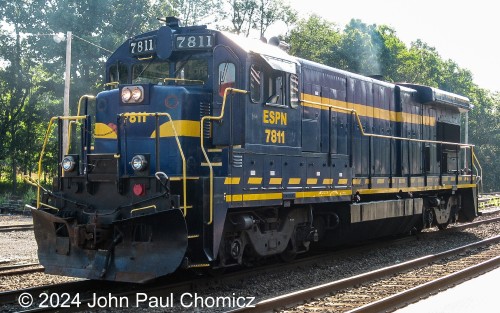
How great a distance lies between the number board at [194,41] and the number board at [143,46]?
48 cm

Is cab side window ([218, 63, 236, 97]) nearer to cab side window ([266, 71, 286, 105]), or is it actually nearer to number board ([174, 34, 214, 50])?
number board ([174, 34, 214, 50])

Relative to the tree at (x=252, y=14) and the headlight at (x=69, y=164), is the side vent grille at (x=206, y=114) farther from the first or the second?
the tree at (x=252, y=14)

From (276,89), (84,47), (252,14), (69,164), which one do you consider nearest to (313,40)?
(252,14)

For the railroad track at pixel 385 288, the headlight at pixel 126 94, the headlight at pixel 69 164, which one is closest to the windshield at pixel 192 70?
the headlight at pixel 126 94

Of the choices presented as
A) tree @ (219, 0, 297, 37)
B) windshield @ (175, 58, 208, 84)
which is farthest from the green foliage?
windshield @ (175, 58, 208, 84)

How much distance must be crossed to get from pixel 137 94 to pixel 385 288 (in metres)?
4.82

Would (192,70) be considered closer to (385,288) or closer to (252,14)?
(385,288)

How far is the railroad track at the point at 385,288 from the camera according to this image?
7.72 metres

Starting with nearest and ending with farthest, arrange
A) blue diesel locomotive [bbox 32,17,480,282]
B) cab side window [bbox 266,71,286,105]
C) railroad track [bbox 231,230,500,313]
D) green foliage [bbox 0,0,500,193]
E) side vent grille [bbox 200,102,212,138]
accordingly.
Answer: railroad track [bbox 231,230,500,313] < blue diesel locomotive [bbox 32,17,480,282] < side vent grille [bbox 200,102,212,138] < cab side window [bbox 266,71,286,105] < green foliage [bbox 0,0,500,193]

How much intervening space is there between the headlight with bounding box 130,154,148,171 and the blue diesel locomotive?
0.06 ft

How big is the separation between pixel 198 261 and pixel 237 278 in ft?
4.33

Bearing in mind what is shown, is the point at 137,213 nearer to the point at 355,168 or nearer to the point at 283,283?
the point at 283,283

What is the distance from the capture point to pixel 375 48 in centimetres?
5425

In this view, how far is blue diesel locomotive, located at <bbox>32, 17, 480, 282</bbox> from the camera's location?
8.18 meters
